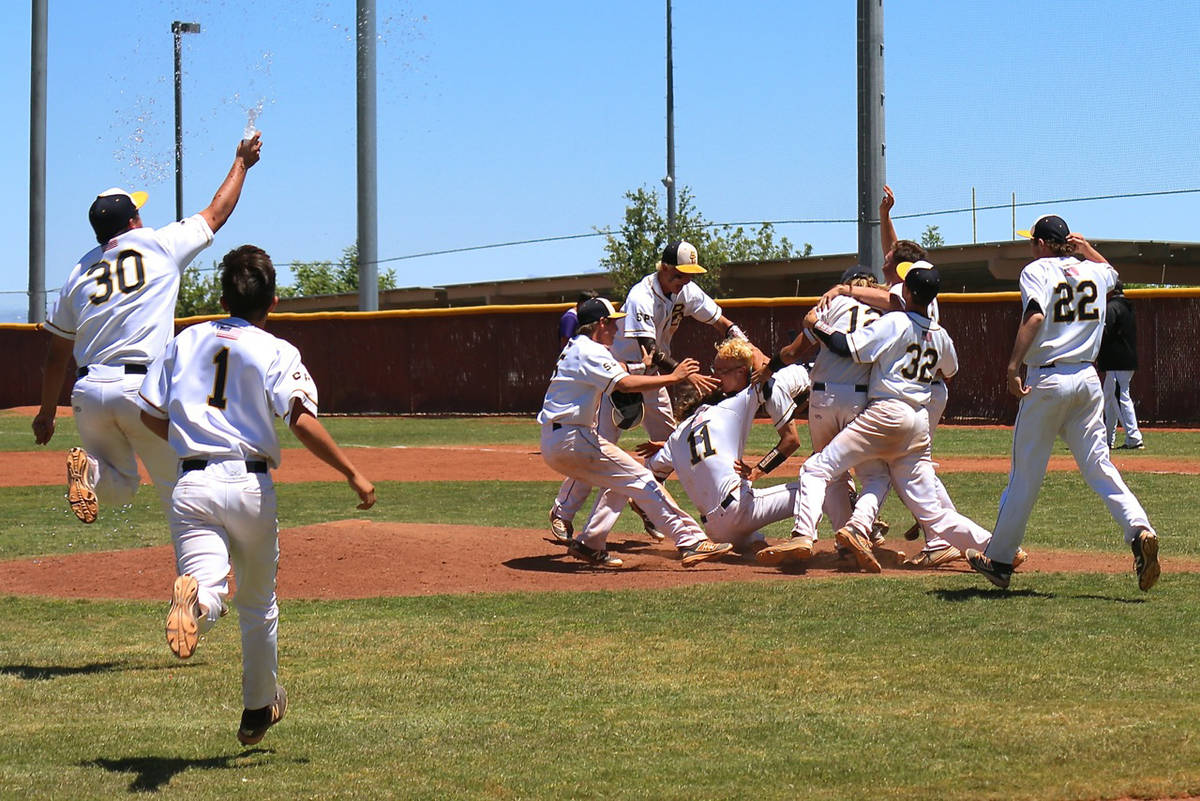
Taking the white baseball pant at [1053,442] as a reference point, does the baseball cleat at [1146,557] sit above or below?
below

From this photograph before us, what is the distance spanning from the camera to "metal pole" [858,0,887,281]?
18.5 m

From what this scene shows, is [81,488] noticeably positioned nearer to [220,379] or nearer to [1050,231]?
[220,379]

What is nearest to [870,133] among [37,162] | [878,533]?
[878,533]

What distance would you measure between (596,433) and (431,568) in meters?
1.46

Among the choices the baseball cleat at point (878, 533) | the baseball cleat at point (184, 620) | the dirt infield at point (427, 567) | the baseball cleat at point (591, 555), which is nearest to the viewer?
the baseball cleat at point (184, 620)

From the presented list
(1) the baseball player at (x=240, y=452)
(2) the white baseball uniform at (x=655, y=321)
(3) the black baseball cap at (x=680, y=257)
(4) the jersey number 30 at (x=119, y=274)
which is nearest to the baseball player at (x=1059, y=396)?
(3) the black baseball cap at (x=680, y=257)

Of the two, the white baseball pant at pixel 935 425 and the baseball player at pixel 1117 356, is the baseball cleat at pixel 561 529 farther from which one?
the baseball player at pixel 1117 356

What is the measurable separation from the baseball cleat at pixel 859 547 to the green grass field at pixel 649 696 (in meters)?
0.31

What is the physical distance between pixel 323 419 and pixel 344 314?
196 centimetres

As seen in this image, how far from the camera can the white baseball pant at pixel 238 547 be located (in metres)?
5.23

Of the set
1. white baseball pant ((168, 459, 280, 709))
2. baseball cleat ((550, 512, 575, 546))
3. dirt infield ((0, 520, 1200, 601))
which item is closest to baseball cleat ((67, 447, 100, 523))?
dirt infield ((0, 520, 1200, 601))

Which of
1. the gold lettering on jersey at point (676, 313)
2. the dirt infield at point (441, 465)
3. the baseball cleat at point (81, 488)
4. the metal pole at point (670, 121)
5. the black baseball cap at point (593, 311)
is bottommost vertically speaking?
the dirt infield at point (441, 465)

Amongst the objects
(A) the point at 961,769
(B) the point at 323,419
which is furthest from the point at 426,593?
(B) the point at 323,419

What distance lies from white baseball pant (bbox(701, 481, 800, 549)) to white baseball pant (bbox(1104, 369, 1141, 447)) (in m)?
8.45
